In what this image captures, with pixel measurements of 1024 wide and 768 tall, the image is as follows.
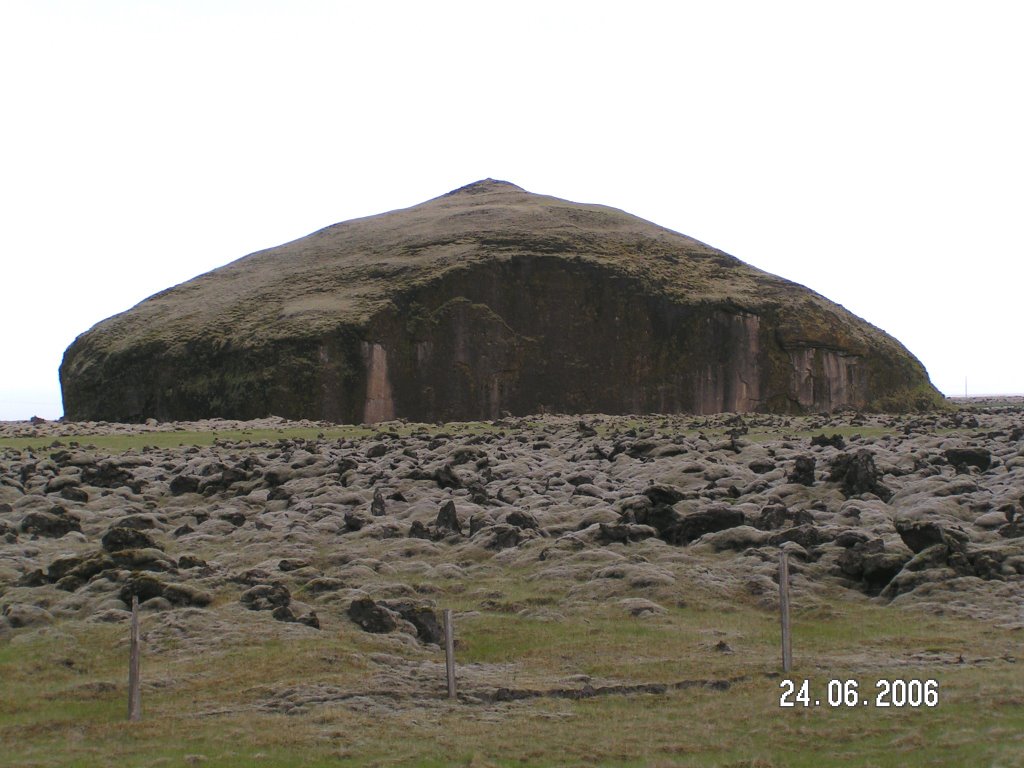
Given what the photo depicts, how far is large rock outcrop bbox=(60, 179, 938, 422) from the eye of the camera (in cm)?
5928

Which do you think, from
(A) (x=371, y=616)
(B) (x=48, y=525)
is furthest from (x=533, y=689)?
(B) (x=48, y=525)

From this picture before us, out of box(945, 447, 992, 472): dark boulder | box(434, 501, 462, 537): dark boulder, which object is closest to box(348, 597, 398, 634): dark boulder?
box(434, 501, 462, 537): dark boulder

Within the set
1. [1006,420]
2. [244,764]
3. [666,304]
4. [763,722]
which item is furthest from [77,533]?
[666,304]

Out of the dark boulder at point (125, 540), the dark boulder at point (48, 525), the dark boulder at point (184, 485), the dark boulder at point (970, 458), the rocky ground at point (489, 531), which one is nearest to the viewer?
the rocky ground at point (489, 531)

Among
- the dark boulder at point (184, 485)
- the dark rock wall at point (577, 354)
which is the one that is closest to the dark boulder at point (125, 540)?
the dark boulder at point (184, 485)

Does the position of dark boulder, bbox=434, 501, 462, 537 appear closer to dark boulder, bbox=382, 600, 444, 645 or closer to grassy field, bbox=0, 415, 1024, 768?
grassy field, bbox=0, 415, 1024, 768

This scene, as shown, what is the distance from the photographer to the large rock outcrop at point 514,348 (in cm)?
5928

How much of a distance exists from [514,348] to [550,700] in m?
48.7

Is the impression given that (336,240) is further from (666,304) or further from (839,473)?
(839,473)

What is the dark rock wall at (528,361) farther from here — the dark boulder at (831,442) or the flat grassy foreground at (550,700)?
the flat grassy foreground at (550,700)

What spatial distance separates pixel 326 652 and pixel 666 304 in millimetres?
48734

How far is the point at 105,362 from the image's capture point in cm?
6575

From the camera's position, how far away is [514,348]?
60812 mm

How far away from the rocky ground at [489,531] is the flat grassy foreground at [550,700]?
468 millimetres
